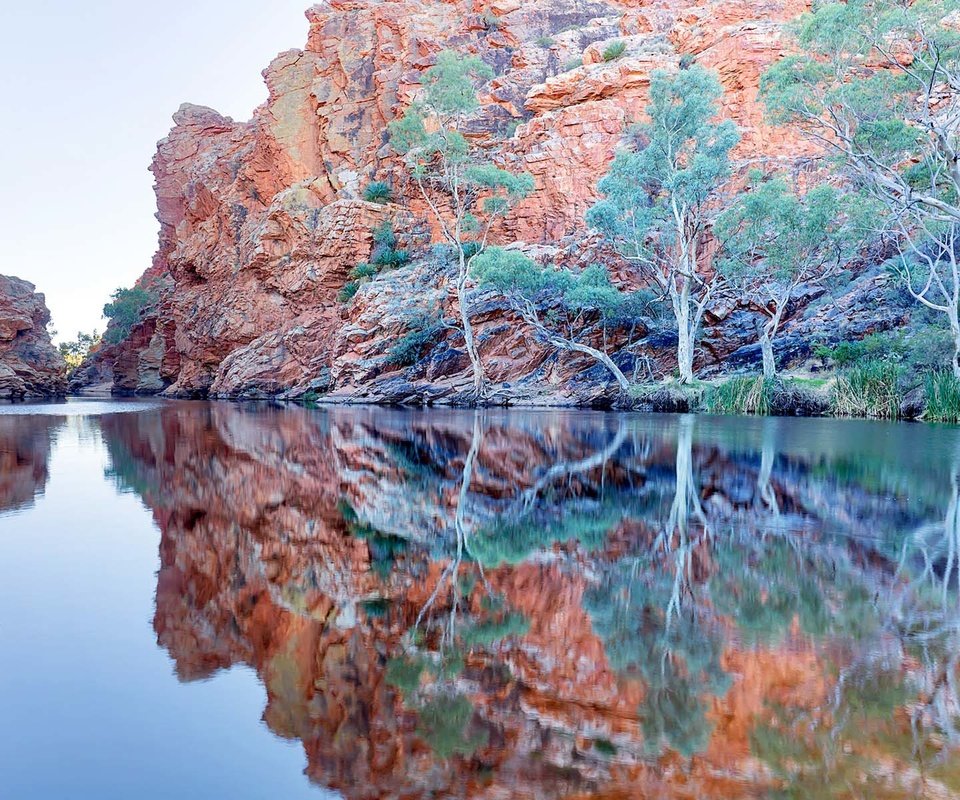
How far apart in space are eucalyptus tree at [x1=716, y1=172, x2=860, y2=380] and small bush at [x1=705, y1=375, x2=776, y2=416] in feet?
1.60

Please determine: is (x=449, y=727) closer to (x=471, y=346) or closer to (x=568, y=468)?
(x=568, y=468)

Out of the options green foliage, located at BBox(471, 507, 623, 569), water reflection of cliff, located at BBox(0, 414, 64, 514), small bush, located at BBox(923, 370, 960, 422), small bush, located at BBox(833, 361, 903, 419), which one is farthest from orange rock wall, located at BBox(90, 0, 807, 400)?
green foliage, located at BBox(471, 507, 623, 569)

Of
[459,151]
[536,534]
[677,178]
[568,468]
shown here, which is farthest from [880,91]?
[459,151]

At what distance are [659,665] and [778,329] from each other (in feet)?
89.9

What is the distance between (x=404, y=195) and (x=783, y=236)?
988 inches

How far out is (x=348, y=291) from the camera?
42.4 meters

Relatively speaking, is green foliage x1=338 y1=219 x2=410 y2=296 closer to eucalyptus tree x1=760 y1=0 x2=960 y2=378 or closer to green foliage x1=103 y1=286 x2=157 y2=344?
eucalyptus tree x1=760 y1=0 x2=960 y2=378

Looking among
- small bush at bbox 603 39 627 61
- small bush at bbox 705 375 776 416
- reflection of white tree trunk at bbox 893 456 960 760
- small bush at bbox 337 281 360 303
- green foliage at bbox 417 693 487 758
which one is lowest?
green foliage at bbox 417 693 487 758

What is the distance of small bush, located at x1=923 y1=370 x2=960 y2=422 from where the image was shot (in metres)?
17.2

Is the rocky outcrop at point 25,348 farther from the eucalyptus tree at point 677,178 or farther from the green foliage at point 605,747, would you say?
the green foliage at point 605,747

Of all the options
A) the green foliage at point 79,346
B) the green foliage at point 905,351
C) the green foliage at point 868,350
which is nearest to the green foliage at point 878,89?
the green foliage at point 905,351

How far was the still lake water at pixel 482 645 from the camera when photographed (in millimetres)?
1924

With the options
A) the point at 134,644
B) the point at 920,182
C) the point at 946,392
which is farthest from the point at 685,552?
the point at 920,182

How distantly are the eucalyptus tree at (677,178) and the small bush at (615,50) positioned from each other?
13.5 meters
